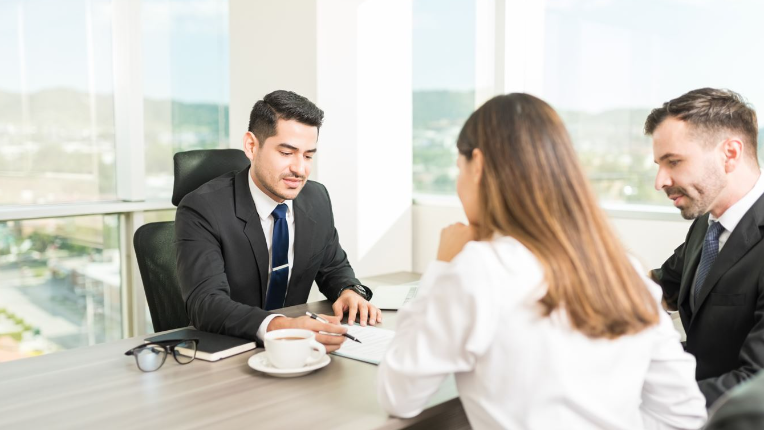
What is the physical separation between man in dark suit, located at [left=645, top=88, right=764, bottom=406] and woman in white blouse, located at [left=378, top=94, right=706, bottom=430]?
55 cm

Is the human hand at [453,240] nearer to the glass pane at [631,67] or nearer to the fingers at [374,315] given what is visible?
the fingers at [374,315]

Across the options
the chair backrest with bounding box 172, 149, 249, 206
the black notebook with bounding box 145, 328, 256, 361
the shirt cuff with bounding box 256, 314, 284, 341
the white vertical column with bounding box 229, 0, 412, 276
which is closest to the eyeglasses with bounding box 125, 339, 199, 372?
the black notebook with bounding box 145, 328, 256, 361

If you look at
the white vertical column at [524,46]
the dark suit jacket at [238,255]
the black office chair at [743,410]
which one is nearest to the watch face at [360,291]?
the dark suit jacket at [238,255]

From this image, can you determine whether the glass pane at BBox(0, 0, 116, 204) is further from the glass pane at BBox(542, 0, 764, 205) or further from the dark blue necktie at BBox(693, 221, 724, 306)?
the dark blue necktie at BBox(693, 221, 724, 306)

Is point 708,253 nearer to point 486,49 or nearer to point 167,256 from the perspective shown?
point 167,256

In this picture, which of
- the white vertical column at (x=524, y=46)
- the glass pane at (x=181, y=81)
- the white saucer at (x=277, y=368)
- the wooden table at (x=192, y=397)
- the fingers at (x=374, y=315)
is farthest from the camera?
the glass pane at (x=181, y=81)

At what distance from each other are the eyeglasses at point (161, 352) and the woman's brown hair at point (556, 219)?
76cm

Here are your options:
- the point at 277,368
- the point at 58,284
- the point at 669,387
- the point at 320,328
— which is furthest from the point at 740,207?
the point at 58,284

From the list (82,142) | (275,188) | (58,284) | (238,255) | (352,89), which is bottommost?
(58,284)

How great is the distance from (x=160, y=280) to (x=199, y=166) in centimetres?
43

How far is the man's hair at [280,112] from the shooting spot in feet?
7.23

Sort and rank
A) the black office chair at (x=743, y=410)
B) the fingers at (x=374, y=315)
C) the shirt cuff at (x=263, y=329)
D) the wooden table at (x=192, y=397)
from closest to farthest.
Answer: the black office chair at (x=743, y=410) → the wooden table at (x=192, y=397) → the shirt cuff at (x=263, y=329) → the fingers at (x=374, y=315)

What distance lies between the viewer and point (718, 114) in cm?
174

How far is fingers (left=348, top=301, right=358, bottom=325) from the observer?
1.83 metres
